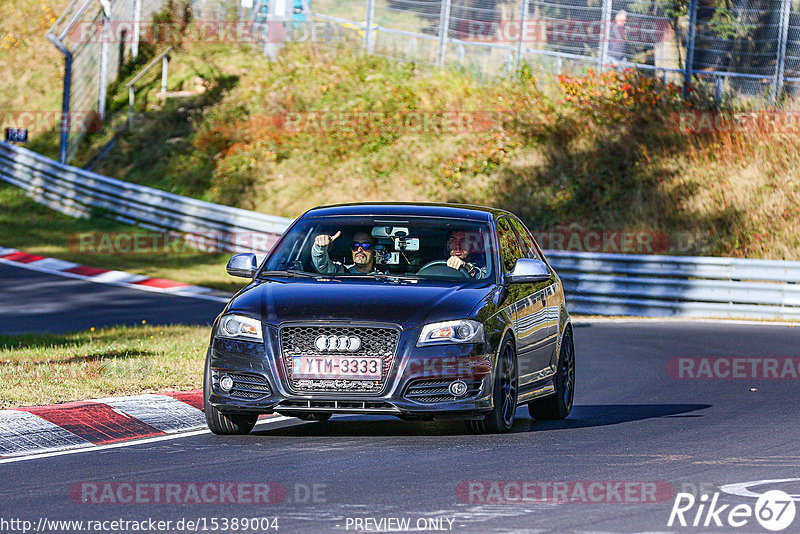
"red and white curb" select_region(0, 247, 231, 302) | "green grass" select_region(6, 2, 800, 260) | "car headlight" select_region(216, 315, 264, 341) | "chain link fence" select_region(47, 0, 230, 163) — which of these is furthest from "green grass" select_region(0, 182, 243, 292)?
"car headlight" select_region(216, 315, 264, 341)

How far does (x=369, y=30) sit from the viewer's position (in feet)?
123

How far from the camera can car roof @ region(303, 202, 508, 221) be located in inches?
401

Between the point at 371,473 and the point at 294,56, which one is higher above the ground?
the point at 294,56

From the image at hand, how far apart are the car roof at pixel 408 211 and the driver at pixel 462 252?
0.93 feet

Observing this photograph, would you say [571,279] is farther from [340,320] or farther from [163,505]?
[163,505]

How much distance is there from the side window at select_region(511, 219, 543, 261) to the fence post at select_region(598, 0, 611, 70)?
20.3m

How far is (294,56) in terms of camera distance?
1547 inches

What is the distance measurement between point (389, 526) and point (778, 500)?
6.79 ft

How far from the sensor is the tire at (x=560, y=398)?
10641 mm

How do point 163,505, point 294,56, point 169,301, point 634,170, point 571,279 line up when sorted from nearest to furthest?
point 163,505, point 169,301, point 571,279, point 634,170, point 294,56

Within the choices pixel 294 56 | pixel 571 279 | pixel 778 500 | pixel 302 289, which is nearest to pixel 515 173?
pixel 571 279

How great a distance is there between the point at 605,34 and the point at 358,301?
77.1ft

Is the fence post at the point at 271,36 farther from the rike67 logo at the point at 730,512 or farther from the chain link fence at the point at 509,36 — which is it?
the rike67 logo at the point at 730,512

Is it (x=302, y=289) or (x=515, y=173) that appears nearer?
(x=302, y=289)
